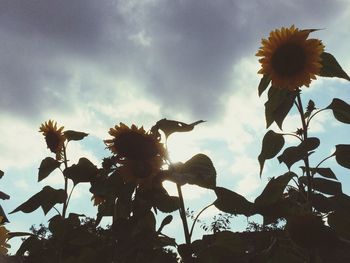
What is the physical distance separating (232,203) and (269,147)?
0.46 m

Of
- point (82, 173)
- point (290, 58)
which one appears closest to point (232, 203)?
point (82, 173)

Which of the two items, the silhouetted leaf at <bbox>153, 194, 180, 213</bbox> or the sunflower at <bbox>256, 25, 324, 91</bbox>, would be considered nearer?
the silhouetted leaf at <bbox>153, 194, 180, 213</bbox>

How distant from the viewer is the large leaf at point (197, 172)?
6.39ft

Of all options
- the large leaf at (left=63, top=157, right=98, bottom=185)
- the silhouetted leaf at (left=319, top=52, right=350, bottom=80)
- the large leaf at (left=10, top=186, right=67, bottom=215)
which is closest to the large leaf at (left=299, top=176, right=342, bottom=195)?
the silhouetted leaf at (left=319, top=52, right=350, bottom=80)

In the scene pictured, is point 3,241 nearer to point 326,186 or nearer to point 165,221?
point 165,221

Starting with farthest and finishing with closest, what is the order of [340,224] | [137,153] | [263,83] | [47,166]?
[47,166]
[263,83]
[137,153]
[340,224]

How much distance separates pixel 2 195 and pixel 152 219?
119 cm

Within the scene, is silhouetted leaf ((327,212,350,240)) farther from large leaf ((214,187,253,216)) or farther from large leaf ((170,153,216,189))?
large leaf ((170,153,216,189))

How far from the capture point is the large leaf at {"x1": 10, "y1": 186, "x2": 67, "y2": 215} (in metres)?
2.95

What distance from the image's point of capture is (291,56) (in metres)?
2.77

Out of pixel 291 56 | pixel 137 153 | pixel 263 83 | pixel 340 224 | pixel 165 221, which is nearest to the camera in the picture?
pixel 340 224

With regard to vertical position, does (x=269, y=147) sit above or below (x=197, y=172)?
above

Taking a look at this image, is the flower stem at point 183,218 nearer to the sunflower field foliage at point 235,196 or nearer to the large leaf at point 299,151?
the sunflower field foliage at point 235,196

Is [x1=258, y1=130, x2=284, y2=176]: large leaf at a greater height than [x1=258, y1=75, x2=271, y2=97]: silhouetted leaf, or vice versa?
[x1=258, y1=75, x2=271, y2=97]: silhouetted leaf
